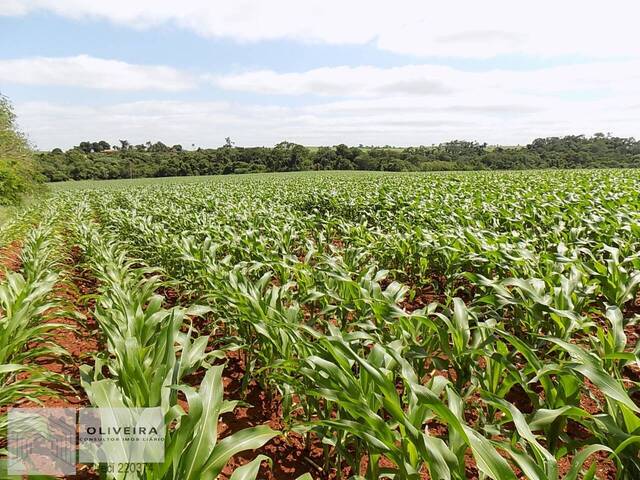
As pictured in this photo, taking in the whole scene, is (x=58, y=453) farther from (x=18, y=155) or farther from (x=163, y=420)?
(x=18, y=155)

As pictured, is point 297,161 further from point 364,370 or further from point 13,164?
point 364,370

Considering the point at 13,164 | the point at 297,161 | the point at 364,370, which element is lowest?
the point at 364,370

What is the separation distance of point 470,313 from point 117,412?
228 cm

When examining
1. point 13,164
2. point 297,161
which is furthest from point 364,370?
point 297,161

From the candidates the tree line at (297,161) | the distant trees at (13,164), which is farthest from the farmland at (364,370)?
the tree line at (297,161)

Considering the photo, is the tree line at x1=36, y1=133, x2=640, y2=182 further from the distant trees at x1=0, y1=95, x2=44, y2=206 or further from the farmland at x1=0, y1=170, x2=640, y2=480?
the farmland at x1=0, y1=170, x2=640, y2=480

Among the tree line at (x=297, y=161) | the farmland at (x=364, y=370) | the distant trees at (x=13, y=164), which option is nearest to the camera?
the farmland at (x=364, y=370)

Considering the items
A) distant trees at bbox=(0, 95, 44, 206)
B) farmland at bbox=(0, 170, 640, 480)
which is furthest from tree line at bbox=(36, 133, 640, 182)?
farmland at bbox=(0, 170, 640, 480)

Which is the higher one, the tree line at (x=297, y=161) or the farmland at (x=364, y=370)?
the tree line at (x=297, y=161)

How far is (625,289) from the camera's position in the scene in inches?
127

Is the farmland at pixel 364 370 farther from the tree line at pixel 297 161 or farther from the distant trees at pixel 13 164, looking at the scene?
the tree line at pixel 297 161

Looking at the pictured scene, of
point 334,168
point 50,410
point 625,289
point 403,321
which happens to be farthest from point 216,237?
point 334,168

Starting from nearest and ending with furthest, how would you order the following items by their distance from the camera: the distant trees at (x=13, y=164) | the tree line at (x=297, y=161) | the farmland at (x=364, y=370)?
the farmland at (x=364, y=370)
the distant trees at (x=13, y=164)
the tree line at (x=297, y=161)

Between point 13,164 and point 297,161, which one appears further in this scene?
point 297,161
